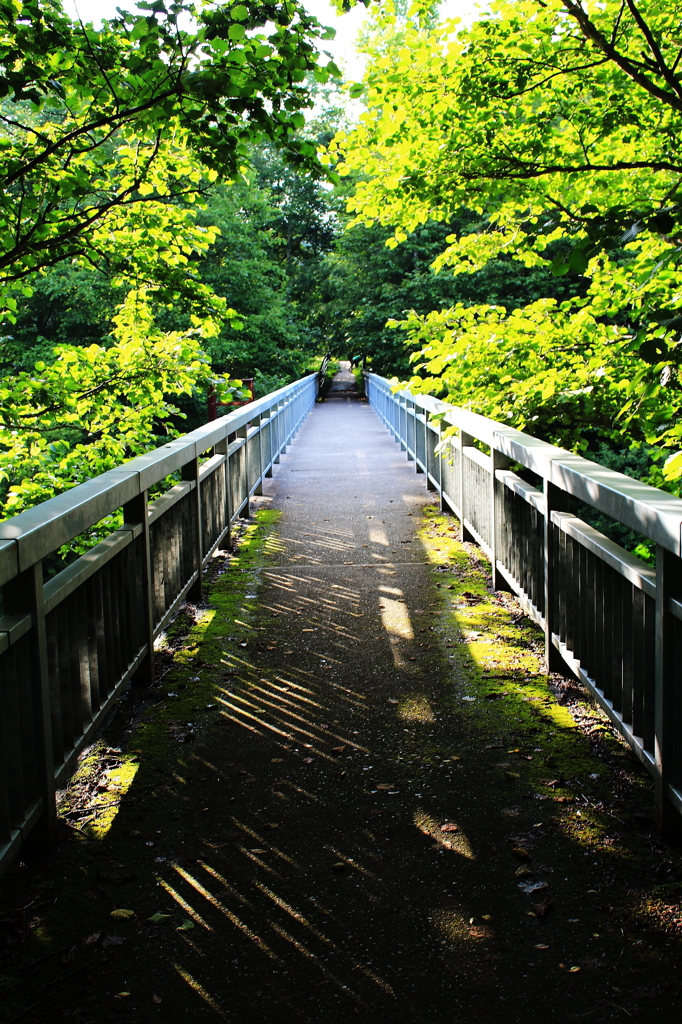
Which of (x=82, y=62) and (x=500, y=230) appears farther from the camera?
(x=500, y=230)

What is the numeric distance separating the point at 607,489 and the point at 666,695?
83cm

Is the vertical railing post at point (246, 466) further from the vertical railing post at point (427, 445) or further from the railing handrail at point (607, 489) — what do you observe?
the railing handrail at point (607, 489)

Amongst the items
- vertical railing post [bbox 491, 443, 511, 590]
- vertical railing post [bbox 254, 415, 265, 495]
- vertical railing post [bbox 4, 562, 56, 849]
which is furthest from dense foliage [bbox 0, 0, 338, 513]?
vertical railing post [bbox 4, 562, 56, 849]

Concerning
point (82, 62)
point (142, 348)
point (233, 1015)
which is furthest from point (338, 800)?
point (142, 348)

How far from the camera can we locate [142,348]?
9.28 m

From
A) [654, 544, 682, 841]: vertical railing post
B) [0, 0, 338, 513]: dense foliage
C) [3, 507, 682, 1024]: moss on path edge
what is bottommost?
[3, 507, 682, 1024]: moss on path edge

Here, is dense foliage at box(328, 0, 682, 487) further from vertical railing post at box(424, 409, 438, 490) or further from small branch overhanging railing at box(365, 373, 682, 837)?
vertical railing post at box(424, 409, 438, 490)

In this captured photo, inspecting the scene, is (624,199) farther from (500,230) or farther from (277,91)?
(277,91)

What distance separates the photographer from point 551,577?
15.3 feet

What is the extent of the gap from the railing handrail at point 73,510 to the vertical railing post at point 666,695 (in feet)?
6.37

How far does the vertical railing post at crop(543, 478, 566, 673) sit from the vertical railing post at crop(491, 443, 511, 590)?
152 cm

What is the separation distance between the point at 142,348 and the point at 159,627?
4928 millimetres

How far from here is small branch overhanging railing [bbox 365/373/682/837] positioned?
2867 millimetres

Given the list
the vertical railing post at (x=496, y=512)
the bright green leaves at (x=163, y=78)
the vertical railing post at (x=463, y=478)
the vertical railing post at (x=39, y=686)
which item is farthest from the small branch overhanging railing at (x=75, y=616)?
the vertical railing post at (x=463, y=478)
